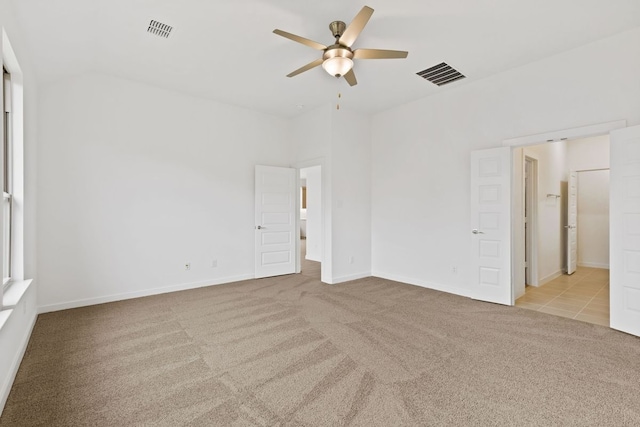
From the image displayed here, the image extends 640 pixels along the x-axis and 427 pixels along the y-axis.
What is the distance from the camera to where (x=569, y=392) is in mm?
2143

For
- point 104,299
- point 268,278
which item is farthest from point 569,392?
point 104,299

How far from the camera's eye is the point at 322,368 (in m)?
2.44

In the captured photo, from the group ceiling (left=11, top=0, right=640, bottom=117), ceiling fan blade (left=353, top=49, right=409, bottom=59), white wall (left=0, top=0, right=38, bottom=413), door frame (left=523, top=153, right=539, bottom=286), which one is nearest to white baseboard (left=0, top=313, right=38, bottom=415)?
white wall (left=0, top=0, right=38, bottom=413)

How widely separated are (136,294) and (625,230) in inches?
238

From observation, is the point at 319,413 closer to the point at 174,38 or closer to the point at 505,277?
the point at 505,277

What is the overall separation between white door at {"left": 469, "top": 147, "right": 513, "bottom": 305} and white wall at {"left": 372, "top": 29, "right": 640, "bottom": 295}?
0.20 meters

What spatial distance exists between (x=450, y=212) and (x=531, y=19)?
257 cm

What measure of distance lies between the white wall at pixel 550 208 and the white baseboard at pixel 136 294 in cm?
519

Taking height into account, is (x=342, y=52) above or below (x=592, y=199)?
above

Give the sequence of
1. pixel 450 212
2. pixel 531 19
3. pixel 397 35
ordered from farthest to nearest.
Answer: pixel 450 212 → pixel 397 35 → pixel 531 19

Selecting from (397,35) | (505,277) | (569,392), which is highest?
(397,35)

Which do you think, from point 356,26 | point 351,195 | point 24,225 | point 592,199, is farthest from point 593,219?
point 24,225

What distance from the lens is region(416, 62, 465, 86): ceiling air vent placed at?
3.99 metres

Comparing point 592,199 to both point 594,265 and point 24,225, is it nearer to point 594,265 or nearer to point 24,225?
point 594,265
